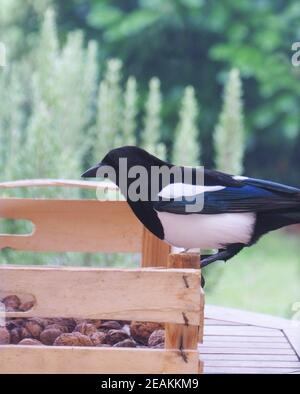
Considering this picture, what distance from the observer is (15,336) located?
1.37 metres

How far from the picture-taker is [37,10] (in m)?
4.30

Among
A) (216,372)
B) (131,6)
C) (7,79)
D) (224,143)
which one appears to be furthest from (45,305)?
(131,6)

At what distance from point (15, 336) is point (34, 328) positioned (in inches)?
1.6

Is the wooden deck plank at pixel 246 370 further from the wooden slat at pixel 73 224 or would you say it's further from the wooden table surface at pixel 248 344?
the wooden slat at pixel 73 224

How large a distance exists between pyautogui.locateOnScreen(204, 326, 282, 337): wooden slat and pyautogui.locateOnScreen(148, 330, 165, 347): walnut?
0.63 ft

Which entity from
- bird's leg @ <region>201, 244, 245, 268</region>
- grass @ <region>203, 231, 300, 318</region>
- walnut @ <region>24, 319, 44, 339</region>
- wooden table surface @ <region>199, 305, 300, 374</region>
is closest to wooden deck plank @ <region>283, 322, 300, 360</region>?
wooden table surface @ <region>199, 305, 300, 374</region>

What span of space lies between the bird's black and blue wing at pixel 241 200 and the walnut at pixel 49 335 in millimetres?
246

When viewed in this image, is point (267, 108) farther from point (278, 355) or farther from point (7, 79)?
point (278, 355)

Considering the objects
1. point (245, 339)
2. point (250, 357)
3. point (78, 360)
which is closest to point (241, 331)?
point (245, 339)

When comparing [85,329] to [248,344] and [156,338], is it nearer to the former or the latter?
[156,338]

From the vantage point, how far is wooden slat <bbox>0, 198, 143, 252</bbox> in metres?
1.60

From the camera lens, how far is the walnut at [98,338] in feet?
4.46

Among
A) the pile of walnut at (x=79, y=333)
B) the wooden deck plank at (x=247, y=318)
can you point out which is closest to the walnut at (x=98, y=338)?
the pile of walnut at (x=79, y=333)

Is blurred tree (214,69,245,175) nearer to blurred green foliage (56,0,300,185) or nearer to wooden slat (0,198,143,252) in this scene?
blurred green foliage (56,0,300,185)
